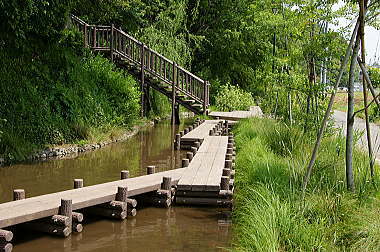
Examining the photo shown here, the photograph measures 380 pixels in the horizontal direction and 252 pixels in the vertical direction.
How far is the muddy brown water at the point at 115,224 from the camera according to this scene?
A: 6.77 meters

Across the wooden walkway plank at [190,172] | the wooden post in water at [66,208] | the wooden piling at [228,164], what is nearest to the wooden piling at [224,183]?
the wooden walkway plank at [190,172]

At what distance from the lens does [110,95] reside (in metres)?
18.1

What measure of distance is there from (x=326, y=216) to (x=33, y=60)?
34.3 feet

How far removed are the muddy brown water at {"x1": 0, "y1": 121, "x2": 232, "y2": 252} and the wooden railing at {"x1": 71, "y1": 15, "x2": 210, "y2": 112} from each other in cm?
893

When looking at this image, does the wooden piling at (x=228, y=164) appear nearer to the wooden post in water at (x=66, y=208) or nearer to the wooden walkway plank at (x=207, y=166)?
the wooden walkway plank at (x=207, y=166)

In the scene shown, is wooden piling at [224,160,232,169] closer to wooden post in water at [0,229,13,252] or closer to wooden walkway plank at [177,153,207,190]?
wooden walkway plank at [177,153,207,190]

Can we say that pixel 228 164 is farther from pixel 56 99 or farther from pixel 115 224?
pixel 56 99

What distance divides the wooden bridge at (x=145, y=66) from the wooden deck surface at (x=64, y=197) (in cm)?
1223

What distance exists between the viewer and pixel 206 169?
9906 millimetres

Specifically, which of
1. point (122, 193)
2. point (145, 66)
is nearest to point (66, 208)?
point (122, 193)

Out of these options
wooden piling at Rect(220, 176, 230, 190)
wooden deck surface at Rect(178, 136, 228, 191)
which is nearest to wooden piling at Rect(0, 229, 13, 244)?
wooden deck surface at Rect(178, 136, 228, 191)

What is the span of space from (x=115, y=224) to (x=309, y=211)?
3.00 meters

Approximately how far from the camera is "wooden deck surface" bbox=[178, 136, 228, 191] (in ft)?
28.3

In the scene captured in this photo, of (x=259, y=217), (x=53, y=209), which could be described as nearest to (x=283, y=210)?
(x=259, y=217)
